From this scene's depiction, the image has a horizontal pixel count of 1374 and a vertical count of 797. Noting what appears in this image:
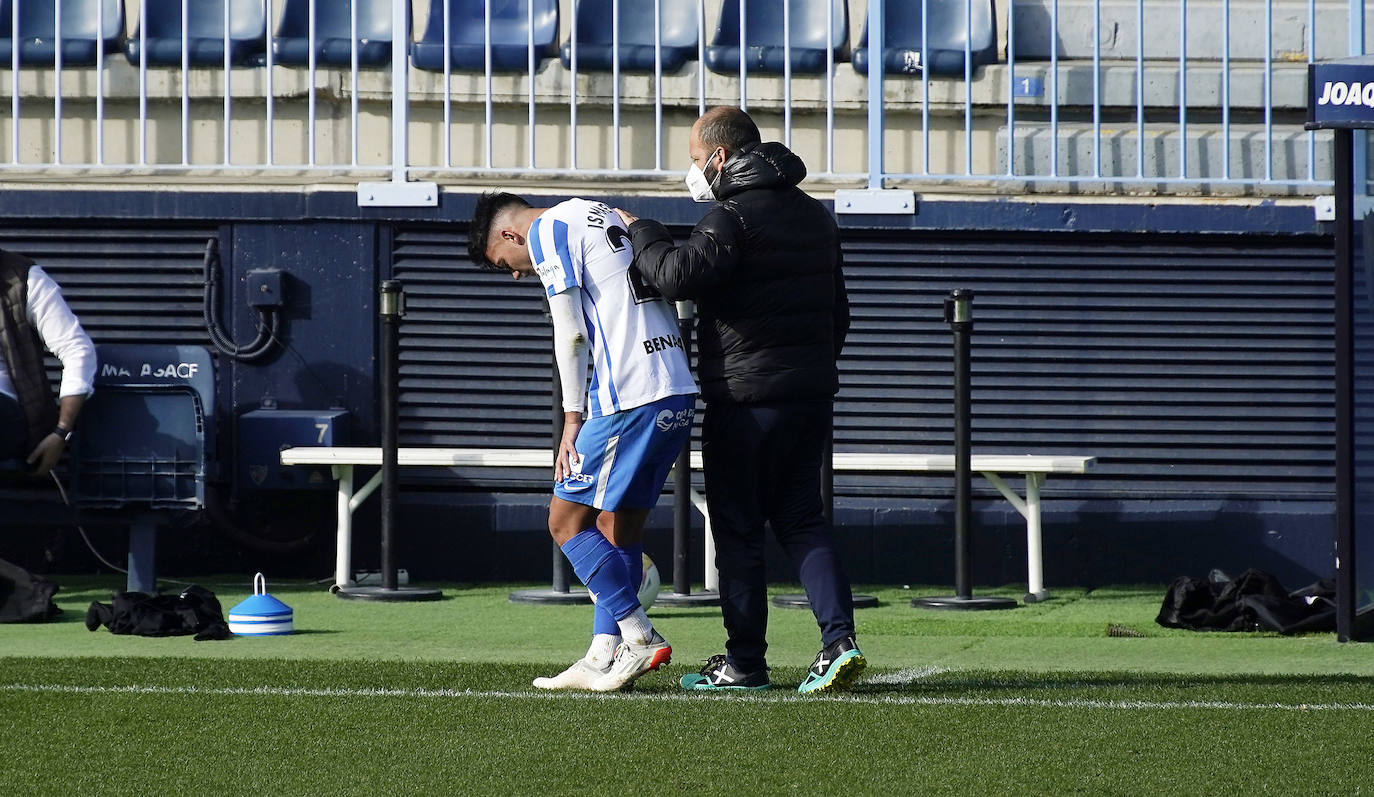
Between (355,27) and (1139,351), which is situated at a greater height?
(355,27)

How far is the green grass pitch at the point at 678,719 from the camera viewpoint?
3893mm

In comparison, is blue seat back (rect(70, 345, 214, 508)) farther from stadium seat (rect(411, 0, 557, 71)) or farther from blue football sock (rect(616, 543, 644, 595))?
blue football sock (rect(616, 543, 644, 595))

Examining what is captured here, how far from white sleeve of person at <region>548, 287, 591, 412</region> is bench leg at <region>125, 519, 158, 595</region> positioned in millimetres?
3939

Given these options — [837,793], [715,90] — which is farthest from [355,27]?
[837,793]

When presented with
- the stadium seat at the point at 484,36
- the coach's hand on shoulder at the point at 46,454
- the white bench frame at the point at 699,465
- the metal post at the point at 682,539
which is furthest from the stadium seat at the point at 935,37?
the coach's hand on shoulder at the point at 46,454

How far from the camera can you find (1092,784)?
12.6 feet

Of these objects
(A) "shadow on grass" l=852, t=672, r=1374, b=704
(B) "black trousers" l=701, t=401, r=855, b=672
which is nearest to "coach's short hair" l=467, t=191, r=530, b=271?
(B) "black trousers" l=701, t=401, r=855, b=672

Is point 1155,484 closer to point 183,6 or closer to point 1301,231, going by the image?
point 1301,231

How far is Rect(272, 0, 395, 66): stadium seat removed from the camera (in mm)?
9992

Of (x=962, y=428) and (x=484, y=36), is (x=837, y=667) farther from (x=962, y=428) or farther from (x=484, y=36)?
(x=484, y=36)

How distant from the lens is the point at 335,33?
10.2 m

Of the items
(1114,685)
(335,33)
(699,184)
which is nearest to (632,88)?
(335,33)

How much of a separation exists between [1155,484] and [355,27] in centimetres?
458

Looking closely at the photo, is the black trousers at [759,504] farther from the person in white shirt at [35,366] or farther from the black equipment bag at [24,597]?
the person in white shirt at [35,366]
